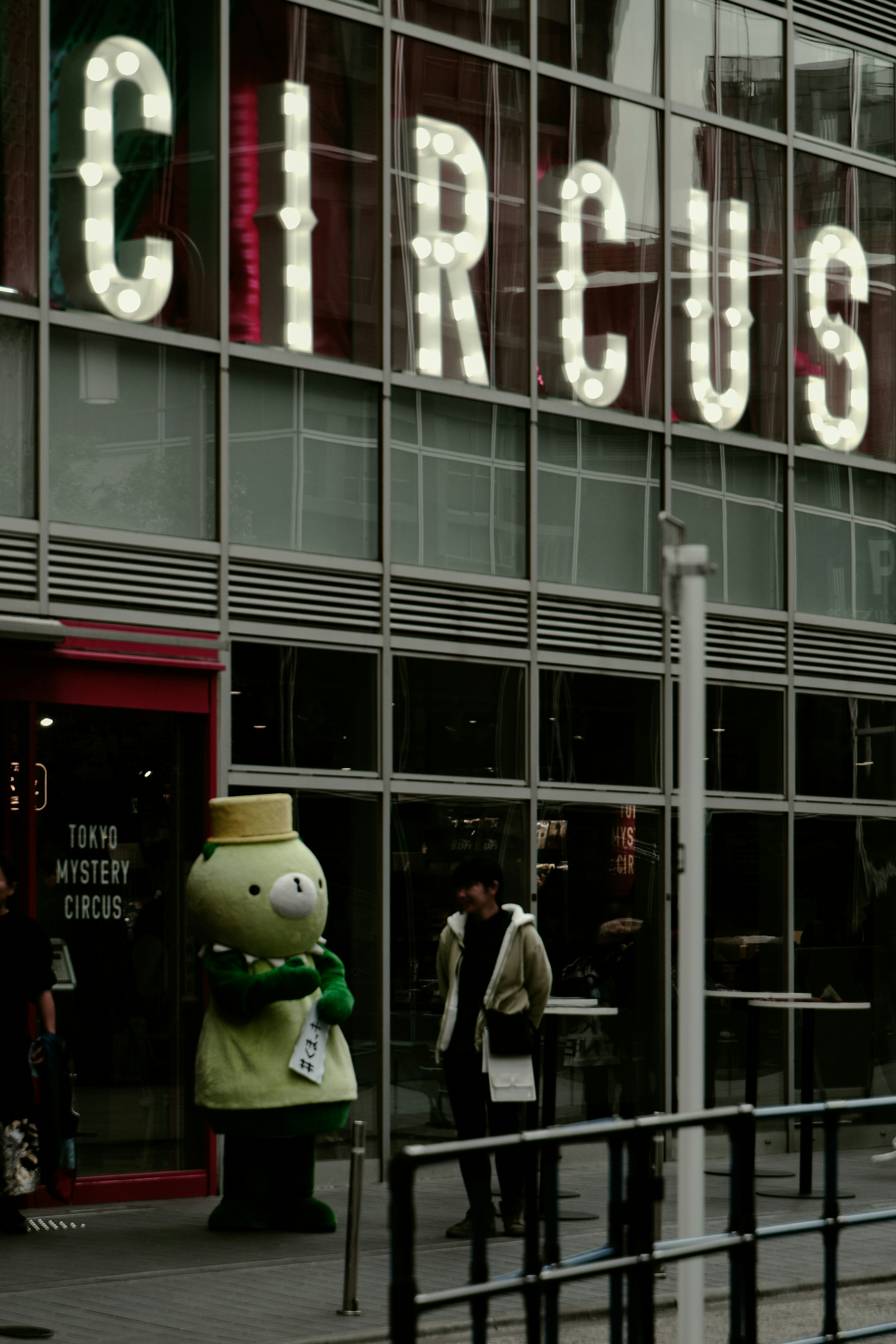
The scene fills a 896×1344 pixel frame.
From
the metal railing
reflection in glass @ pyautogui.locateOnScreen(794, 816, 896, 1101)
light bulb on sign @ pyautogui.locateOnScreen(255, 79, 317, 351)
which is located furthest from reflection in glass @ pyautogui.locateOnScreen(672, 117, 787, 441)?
the metal railing

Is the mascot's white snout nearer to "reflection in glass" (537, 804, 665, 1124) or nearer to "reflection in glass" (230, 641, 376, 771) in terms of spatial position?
"reflection in glass" (230, 641, 376, 771)

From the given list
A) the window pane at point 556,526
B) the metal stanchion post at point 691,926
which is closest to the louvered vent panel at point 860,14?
the window pane at point 556,526

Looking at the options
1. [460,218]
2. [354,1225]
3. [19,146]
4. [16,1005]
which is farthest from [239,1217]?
[460,218]

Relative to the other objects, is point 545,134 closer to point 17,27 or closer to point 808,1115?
point 17,27

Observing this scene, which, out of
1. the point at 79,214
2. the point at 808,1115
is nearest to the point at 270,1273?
the point at 808,1115

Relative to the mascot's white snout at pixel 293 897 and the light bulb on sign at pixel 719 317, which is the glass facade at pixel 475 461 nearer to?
the light bulb on sign at pixel 719 317

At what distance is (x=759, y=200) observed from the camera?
16.2 m

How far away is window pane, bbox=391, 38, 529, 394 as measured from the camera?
1381 centimetres

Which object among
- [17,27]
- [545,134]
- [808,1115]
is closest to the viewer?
[808,1115]

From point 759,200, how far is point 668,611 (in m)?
10.2

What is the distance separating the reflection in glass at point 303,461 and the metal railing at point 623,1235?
22.9ft

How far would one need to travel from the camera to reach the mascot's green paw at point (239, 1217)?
10.7 m

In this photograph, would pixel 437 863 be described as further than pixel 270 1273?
Yes

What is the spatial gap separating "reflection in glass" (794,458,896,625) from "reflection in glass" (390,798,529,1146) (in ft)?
13.6
